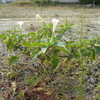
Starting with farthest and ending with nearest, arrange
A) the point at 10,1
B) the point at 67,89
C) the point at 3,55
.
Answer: the point at 10,1 < the point at 3,55 < the point at 67,89

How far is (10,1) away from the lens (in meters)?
12.9

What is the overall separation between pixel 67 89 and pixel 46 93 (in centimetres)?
14

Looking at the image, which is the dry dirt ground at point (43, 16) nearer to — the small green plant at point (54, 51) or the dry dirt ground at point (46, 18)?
the dry dirt ground at point (46, 18)

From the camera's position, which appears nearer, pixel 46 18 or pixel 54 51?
pixel 54 51

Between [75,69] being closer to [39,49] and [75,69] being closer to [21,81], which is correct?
[21,81]

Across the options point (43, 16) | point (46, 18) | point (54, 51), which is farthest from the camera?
point (43, 16)

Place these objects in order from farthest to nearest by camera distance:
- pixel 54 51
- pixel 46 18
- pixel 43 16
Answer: pixel 43 16 → pixel 46 18 → pixel 54 51

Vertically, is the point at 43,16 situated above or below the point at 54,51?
below

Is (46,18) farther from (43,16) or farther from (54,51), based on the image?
(54,51)

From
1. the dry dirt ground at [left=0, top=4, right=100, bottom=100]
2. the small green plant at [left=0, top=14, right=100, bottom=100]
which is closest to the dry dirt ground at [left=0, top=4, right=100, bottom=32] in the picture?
the dry dirt ground at [left=0, top=4, right=100, bottom=100]

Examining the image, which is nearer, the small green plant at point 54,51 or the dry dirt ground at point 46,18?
the small green plant at point 54,51

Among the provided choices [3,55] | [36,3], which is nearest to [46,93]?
[3,55]

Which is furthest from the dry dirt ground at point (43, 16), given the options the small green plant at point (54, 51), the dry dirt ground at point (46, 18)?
the small green plant at point (54, 51)

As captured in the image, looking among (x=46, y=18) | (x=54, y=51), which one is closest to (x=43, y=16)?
(x=46, y=18)
